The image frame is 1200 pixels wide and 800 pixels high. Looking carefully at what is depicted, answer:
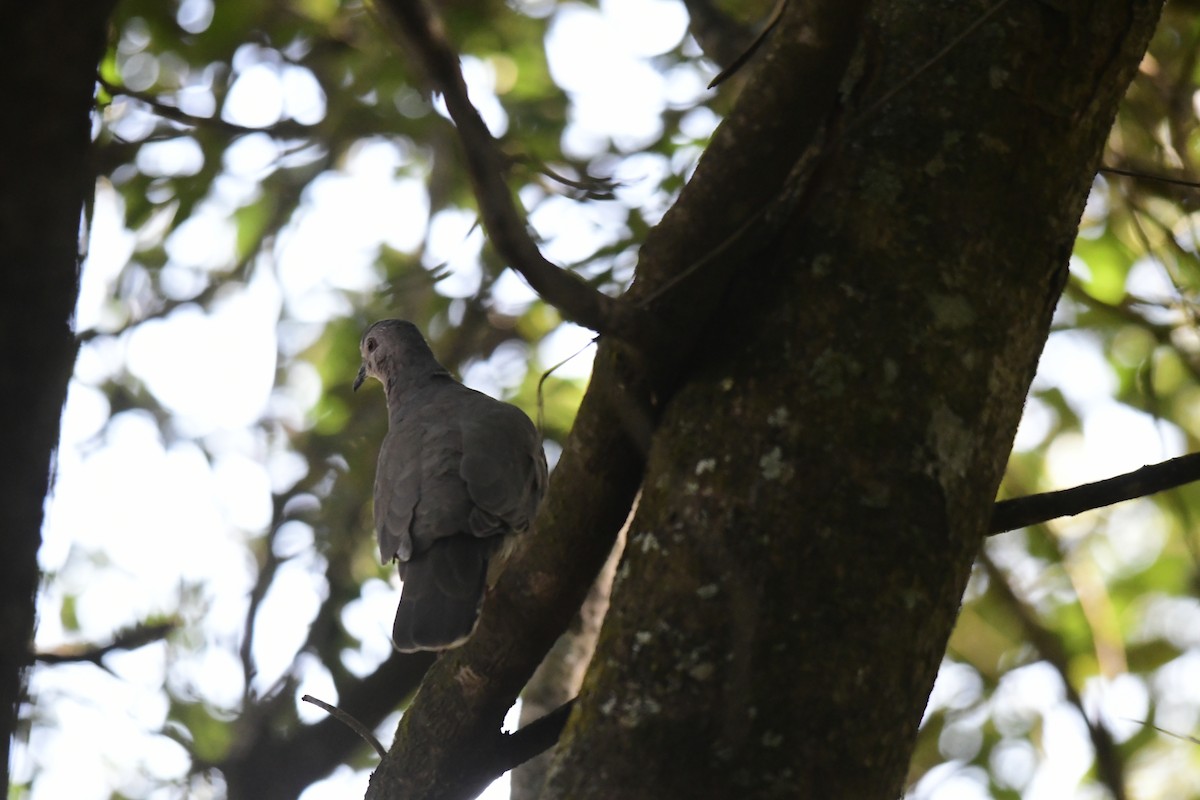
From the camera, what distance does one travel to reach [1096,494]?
6.62ft

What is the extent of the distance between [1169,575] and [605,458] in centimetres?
487

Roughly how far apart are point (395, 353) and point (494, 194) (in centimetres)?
375

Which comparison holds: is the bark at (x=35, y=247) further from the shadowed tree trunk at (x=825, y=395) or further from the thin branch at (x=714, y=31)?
the thin branch at (x=714, y=31)

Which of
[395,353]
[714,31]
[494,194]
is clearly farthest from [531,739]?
[714,31]

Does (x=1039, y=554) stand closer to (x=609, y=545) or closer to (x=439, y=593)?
(x=439, y=593)

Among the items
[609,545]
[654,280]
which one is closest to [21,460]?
[654,280]

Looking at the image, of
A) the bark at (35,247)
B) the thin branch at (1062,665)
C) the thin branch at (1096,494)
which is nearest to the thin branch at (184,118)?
the bark at (35,247)

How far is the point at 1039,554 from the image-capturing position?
16.7ft

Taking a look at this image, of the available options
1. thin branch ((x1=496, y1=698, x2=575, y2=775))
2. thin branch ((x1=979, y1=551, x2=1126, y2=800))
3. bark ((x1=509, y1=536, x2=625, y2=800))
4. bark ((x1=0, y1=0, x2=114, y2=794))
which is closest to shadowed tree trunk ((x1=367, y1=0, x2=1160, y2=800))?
thin branch ((x1=496, y1=698, x2=575, y2=775))

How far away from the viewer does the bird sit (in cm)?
329

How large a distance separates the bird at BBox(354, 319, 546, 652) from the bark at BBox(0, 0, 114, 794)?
215 cm

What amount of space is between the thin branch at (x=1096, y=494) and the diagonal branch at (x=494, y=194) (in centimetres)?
74

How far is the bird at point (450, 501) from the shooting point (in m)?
3.29

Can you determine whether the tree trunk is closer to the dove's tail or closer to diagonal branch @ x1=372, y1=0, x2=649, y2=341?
diagonal branch @ x1=372, y1=0, x2=649, y2=341
